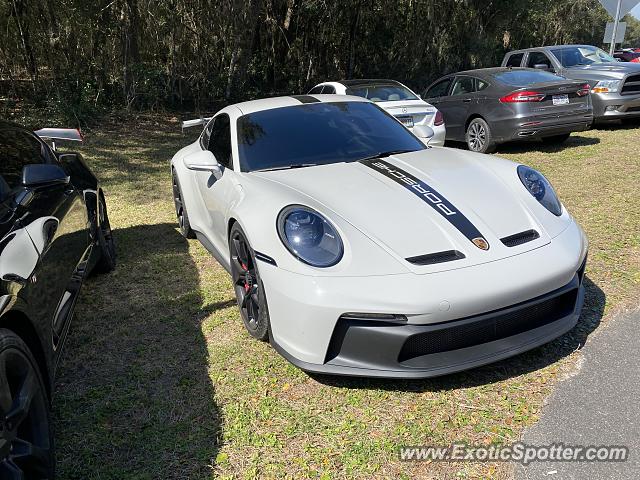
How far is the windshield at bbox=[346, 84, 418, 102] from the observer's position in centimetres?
843

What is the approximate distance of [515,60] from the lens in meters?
12.0

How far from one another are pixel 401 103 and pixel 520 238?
5606 mm

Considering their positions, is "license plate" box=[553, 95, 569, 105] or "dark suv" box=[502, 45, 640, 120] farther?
"dark suv" box=[502, 45, 640, 120]

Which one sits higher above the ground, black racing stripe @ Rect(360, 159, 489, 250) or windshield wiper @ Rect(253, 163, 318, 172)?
windshield wiper @ Rect(253, 163, 318, 172)

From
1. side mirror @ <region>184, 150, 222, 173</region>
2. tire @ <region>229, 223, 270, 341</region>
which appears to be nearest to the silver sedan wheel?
side mirror @ <region>184, 150, 222, 173</region>

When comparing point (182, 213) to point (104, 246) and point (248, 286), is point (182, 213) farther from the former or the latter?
point (248, 286)

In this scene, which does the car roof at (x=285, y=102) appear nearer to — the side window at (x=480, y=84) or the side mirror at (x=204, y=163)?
the side mirror at (x=204, y=163)

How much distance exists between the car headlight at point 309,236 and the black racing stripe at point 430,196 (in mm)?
622

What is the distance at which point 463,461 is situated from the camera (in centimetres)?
230

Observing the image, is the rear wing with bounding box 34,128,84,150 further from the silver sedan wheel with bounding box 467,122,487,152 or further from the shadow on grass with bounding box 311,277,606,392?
the silver sedan wheel with bounding box 467,122,487,152

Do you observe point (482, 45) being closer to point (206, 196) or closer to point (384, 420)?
point (206, 196)

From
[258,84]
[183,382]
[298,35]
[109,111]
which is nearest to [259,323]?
[183,382]

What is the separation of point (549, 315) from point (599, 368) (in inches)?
14.9

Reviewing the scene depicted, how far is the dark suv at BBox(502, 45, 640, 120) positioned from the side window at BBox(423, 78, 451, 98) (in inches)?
95.5
